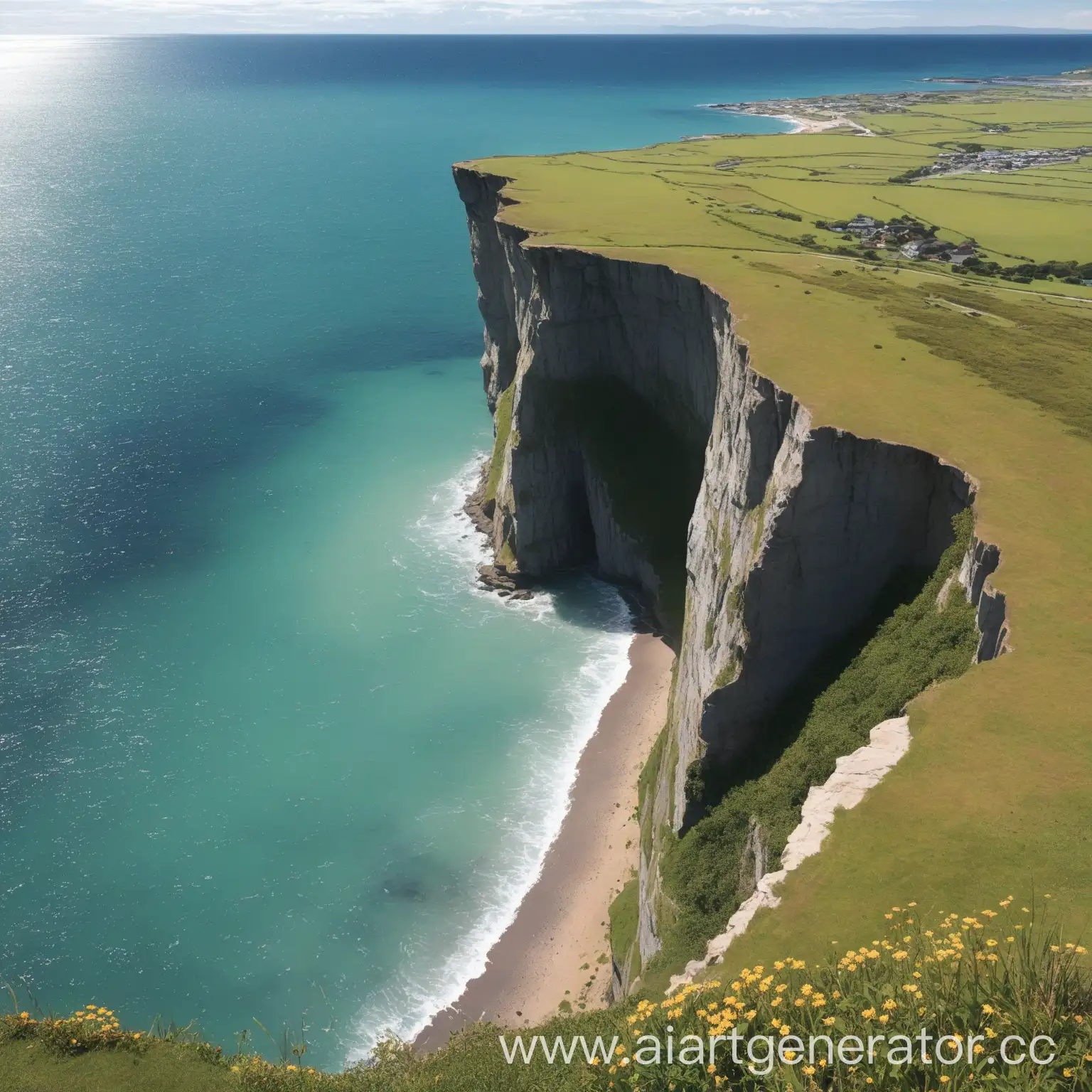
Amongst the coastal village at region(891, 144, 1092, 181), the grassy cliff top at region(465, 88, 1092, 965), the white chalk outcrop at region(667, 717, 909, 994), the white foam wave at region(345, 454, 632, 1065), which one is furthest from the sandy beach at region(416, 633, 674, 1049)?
the coastal village at region(891, 144, 1092, 181)

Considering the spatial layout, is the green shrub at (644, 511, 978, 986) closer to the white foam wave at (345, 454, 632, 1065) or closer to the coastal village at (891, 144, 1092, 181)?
the white foam wave at (345, 454, 632, 1065)

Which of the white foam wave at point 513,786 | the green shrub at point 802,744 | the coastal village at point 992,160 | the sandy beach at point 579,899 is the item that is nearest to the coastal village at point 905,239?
the coastal village at point 992,160

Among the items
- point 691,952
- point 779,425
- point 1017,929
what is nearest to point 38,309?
point 779,425

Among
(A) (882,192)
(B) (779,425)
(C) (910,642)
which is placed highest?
(A) (882,192)

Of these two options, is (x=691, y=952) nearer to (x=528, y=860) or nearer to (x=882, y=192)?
(x=528, y=860)

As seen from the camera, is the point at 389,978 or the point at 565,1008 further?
the point at 389,978

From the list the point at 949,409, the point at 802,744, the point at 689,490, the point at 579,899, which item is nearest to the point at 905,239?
the point at 689,490

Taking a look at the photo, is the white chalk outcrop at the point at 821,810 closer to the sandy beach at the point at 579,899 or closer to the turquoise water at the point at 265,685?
the sandy beach at the point at 579,899
